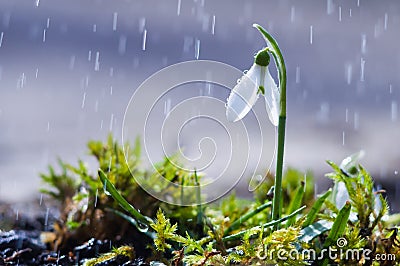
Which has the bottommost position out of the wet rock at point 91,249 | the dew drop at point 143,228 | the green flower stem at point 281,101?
the wet rock at point 91,249

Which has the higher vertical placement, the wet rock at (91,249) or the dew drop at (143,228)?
the dew drop at (143,228)

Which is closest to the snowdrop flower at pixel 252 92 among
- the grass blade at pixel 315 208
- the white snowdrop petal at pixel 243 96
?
the white snowdrop petal at pixel 243 96

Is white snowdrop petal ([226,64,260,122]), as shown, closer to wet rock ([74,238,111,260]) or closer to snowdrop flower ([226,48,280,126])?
snowdrop flower ([226,48,280,126])

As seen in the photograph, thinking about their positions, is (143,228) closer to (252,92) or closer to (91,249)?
(91,249)

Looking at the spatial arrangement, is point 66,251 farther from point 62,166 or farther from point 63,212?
point 62,166

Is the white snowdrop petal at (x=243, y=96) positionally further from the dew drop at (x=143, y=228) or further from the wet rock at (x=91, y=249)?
the wet rock at (x=91, y=249)

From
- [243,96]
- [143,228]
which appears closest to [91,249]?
[143,228]

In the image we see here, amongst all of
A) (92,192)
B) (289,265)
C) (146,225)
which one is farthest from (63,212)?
(289,265)
